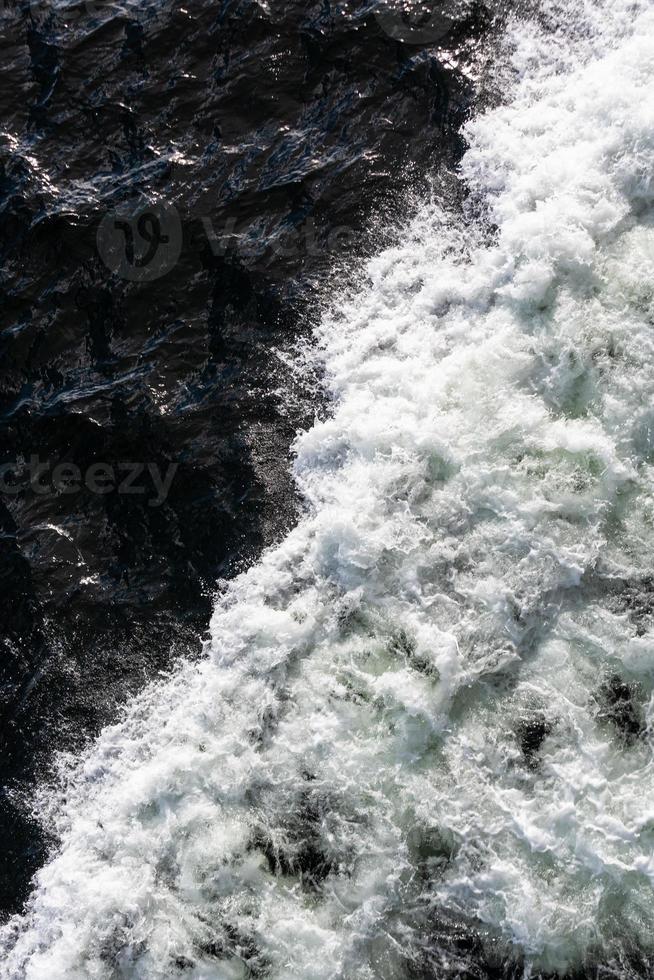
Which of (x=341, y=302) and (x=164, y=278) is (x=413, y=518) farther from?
(x=164, y=278)

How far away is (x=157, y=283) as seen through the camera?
8797 millimetres

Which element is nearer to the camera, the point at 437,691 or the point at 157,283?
the point at 437,691

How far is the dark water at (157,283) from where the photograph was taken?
7.73 meters

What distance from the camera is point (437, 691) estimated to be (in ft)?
22.0

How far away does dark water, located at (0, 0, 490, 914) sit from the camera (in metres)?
7.73

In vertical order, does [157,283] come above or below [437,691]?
above

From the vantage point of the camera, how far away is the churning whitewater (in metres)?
6.27

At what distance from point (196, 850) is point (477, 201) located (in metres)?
6.26

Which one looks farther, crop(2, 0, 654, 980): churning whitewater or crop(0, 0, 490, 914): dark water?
crop(0, 0, 490, 914): dark water

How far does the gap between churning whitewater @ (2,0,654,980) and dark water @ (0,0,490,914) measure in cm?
42

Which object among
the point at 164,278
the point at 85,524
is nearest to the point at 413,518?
the point at 85,524

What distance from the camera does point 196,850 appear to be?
665 cm

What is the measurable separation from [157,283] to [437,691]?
A: 4771 millimetres

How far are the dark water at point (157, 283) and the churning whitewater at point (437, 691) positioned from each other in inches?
16.5
